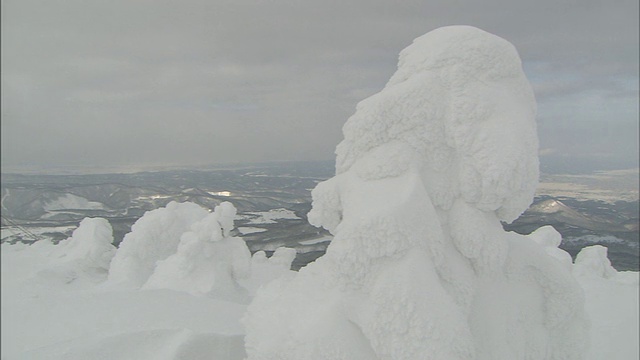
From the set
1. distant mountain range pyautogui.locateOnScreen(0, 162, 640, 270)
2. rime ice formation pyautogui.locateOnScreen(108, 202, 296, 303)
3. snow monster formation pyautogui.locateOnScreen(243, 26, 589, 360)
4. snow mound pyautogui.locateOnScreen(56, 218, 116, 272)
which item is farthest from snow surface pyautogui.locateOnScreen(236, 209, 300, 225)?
snow monster formation pyautogui.locateOnScreen(243, 26, 589, 360)

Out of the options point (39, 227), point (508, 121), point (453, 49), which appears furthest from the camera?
point (39, 227)

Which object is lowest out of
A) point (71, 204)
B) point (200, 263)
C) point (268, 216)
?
point (200, 263)

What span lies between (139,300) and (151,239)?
439 cm

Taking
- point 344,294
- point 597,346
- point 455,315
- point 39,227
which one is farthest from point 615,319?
point 39,227

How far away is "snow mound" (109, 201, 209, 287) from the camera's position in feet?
29.5

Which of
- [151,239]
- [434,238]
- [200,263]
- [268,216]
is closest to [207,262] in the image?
[200,263]

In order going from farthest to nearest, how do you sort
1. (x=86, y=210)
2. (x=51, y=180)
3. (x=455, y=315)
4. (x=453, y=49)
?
(x=86, y=210), (x=51, y=180), (x=453, y=49), (x=455, y=315)

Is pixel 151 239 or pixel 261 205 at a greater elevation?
pixel 261 205

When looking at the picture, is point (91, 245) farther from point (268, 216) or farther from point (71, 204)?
point (268, 216)

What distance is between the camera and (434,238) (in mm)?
3203

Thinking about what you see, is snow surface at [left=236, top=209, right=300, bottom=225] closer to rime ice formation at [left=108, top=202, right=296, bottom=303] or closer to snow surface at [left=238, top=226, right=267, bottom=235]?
snow surface at [left=238, top=226, right=267, bottom=235]

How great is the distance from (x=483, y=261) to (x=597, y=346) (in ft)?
11.4

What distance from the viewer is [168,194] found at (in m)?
8.67

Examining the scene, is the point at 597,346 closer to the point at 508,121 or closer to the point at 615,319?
the point at 615,319
